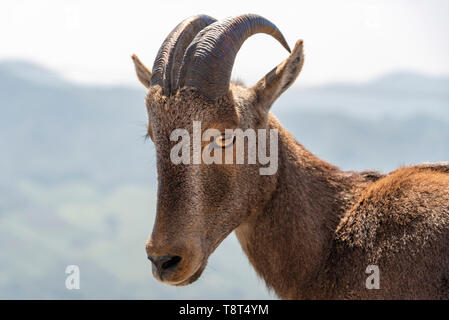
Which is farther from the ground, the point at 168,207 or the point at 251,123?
the point at 251,123

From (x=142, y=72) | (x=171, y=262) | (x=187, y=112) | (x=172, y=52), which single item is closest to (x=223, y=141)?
(x=187, y=112)

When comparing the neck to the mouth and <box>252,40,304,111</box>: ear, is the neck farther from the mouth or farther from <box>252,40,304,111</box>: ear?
the mouth

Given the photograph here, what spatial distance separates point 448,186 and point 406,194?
0.54m

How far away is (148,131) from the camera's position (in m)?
7.68

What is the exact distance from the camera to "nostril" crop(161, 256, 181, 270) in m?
6.72

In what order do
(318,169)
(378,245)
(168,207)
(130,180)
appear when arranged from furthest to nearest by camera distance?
(130,180) < (318,169) < (378,245) < (168,207)

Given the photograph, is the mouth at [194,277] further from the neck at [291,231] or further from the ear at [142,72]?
the ear at [142,72]

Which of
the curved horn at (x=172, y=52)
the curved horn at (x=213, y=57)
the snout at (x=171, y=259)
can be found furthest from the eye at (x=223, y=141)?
the snout at (x=171, y=259)

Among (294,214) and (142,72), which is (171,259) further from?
(142,72)

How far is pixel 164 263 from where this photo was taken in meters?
6.74
